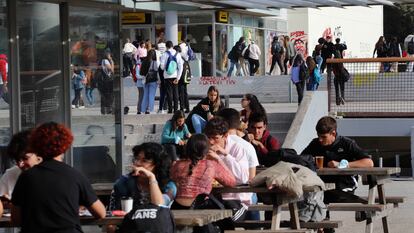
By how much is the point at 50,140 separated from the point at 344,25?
2028 inches

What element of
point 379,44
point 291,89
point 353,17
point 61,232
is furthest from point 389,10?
point 61,232

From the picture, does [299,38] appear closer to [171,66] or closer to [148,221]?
[171,66]

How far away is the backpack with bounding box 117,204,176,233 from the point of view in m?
7.69

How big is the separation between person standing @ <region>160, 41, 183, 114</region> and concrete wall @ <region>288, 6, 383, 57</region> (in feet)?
81.0

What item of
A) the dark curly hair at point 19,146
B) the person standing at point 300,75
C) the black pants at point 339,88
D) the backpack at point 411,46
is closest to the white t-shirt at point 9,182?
the dark curly hair at point 19,146

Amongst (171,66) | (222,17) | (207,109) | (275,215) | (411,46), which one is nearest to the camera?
(275,215)

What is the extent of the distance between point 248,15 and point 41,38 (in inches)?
1300

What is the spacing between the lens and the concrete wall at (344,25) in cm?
5106

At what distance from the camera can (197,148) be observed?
365 inches

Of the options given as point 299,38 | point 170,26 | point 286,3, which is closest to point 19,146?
point 286,3

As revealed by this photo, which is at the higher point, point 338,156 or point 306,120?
point 338,156

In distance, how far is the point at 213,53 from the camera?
40750mm

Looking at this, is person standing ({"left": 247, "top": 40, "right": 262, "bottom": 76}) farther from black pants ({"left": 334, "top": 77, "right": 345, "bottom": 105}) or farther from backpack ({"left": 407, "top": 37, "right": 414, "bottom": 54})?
black pants ({"left": 334, "top": 77, "right": 345, "bottom": 105})

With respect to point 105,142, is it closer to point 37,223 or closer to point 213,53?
point 37,223
